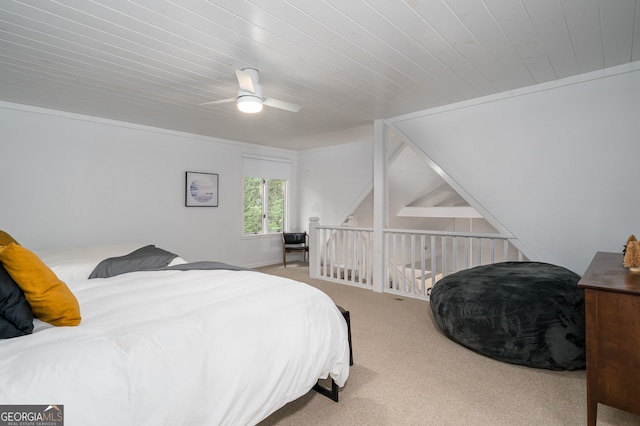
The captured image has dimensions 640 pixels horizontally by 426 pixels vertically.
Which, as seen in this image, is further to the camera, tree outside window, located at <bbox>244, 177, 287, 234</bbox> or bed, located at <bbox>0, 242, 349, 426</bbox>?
tree outside window, located at <bbox>244, 177, 287, 234</bbox>

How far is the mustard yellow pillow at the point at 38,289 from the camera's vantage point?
4.42 ft

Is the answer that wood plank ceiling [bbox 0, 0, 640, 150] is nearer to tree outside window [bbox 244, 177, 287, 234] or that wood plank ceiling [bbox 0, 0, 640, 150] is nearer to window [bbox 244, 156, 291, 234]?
window [bbox 244, 156, 291, 234]

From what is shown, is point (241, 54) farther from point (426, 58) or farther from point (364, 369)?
point (364, 369)

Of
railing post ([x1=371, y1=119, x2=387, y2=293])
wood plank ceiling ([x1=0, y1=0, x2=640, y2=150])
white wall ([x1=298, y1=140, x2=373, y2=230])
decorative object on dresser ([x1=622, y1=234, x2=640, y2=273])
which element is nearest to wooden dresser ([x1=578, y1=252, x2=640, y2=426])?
decorative object on dresser ([x1=622, y1=234, x2=640, y2=273])

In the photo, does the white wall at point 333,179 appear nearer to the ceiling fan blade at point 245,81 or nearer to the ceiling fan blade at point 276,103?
the ceiling fan blade at point 276,103

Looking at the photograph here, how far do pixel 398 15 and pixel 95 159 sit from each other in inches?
159

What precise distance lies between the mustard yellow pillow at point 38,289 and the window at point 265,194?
455 centimetres

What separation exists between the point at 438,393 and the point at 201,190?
442 centimetres

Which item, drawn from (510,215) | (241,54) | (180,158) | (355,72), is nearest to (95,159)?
(180,158)

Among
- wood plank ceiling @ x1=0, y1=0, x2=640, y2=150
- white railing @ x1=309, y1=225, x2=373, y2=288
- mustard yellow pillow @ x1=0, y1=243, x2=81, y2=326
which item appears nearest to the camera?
mustard yellow pillow @ x1=0, y1=243, x2=81, y2=326

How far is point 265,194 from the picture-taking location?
6324mm

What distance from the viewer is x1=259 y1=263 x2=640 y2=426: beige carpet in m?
1.77

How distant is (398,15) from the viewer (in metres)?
2.00

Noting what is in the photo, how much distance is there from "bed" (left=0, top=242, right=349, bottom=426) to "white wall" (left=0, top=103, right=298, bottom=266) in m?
2.44
